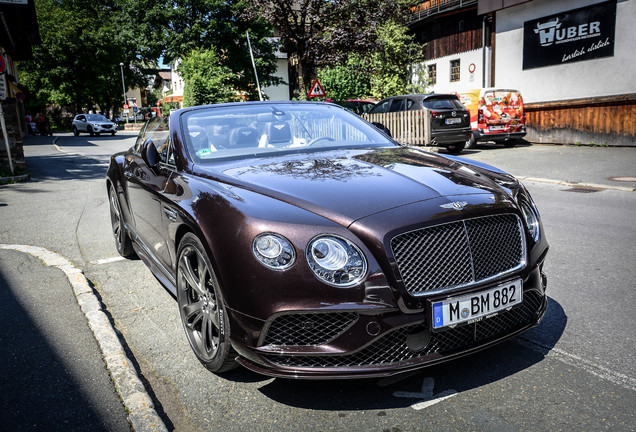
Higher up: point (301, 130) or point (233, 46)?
point (233, 46)

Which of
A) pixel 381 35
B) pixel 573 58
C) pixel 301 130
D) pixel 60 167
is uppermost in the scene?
pixel 381 35

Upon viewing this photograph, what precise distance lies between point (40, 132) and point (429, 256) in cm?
4642

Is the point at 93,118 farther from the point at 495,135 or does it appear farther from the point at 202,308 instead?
the point at 202,308

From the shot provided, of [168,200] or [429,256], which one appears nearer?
[429,256]

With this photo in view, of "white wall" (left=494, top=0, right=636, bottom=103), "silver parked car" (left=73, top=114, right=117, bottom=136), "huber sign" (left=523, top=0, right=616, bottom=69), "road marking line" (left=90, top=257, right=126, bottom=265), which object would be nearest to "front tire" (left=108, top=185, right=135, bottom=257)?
"road marking line" (left=90, top=257, right=126, bottom=265)

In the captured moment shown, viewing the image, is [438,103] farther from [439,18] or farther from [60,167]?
[439,18]

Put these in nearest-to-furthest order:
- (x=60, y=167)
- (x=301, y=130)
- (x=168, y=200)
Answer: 1. (x=168, y=200)
2. (x=301, y=130)
3. (x=60, y=167)

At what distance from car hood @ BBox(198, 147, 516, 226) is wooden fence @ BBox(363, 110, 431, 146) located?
1253 cm

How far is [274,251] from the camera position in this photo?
2416 mm

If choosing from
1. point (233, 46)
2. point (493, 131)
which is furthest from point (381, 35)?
point (493, 131)

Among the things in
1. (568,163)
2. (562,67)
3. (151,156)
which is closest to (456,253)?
(151,156)

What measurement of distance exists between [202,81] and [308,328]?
29270 mm

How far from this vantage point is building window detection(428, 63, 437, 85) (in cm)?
3350

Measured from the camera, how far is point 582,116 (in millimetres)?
16859
